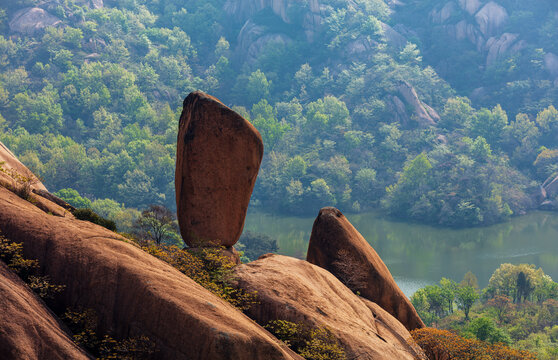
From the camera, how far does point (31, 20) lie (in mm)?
91875

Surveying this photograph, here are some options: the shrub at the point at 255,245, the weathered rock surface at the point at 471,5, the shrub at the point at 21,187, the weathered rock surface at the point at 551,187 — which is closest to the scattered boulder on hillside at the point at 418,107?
the weathered rock surface at the point at 551,187

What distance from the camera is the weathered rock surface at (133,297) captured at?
31.5ft

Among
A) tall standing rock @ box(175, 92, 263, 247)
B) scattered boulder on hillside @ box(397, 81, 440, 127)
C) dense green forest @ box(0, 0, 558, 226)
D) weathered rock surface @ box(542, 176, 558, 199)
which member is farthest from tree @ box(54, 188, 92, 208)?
weathered rock surface @ box(542, 176, 558, 199)

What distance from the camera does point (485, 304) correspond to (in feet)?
130

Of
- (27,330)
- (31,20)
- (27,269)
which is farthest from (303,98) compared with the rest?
(27,330)

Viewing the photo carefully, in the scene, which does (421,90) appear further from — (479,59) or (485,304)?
(485,304)

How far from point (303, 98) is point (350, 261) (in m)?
83.8

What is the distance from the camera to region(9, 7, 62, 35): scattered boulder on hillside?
9100 cm

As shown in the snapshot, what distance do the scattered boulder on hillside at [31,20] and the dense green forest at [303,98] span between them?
226mm

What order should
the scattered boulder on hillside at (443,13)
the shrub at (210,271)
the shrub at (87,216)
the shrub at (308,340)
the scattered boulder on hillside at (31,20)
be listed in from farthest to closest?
the scattered boulder on hillside at (443,13) < the scattered boulder on hillside at (31,20) < the shrub at (87,216) < the shrub at (210,271) < the shrub at (308,340)

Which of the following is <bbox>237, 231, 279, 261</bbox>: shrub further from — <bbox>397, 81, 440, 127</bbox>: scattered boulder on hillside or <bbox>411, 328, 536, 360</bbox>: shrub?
<bbox>397, 81, 440, 127</bbox>: scattered boulder on hillside

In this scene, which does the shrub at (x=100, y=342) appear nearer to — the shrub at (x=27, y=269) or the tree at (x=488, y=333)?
the shrub at (x=27, y=269)

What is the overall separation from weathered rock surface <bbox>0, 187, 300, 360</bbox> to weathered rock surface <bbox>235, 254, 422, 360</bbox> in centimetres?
263

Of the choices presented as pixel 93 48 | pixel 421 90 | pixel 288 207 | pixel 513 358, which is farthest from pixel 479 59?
pixel 513 358
